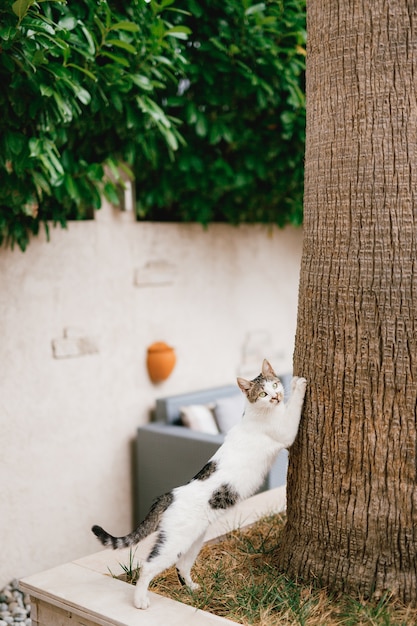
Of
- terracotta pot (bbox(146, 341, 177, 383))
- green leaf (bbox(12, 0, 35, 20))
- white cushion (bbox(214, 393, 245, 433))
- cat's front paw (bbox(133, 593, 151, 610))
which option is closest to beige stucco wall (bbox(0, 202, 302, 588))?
terracotta pot (bbox(146, 341, 177, 383))

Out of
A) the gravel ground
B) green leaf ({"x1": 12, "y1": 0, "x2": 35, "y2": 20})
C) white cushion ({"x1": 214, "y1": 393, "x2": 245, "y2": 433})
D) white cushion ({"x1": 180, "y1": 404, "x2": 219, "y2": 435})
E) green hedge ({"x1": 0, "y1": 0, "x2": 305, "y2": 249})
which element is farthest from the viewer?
white cushion ({"x1": 214, "y1": 393, "x2": 245, "y2": 433})

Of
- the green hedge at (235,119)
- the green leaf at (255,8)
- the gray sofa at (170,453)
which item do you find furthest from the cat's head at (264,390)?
the green leaf at (255,8)

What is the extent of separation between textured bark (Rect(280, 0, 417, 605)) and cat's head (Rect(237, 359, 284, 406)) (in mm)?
125

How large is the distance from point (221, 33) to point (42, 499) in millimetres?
2947

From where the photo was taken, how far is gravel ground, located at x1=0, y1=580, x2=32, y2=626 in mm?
3924

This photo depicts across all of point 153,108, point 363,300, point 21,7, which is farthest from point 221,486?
point 153,108

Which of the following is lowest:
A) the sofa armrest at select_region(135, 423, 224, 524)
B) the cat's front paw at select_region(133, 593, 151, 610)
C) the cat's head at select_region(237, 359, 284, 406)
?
the sofa armrest at select_region(135, 423, 224, 524)

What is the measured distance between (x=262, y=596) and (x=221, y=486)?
1.33ft

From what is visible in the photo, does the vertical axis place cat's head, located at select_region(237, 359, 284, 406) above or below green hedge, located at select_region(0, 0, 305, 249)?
below

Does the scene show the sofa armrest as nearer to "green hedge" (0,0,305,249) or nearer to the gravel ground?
the gravel ground

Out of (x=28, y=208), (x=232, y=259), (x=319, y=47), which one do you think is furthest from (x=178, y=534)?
(x=232, y=259)

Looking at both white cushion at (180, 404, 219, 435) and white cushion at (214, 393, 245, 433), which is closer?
A: white cushion at (180, 404, 219, 435)

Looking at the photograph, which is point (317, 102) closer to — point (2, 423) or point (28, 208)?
point (28, 208)

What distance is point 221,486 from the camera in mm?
2455
